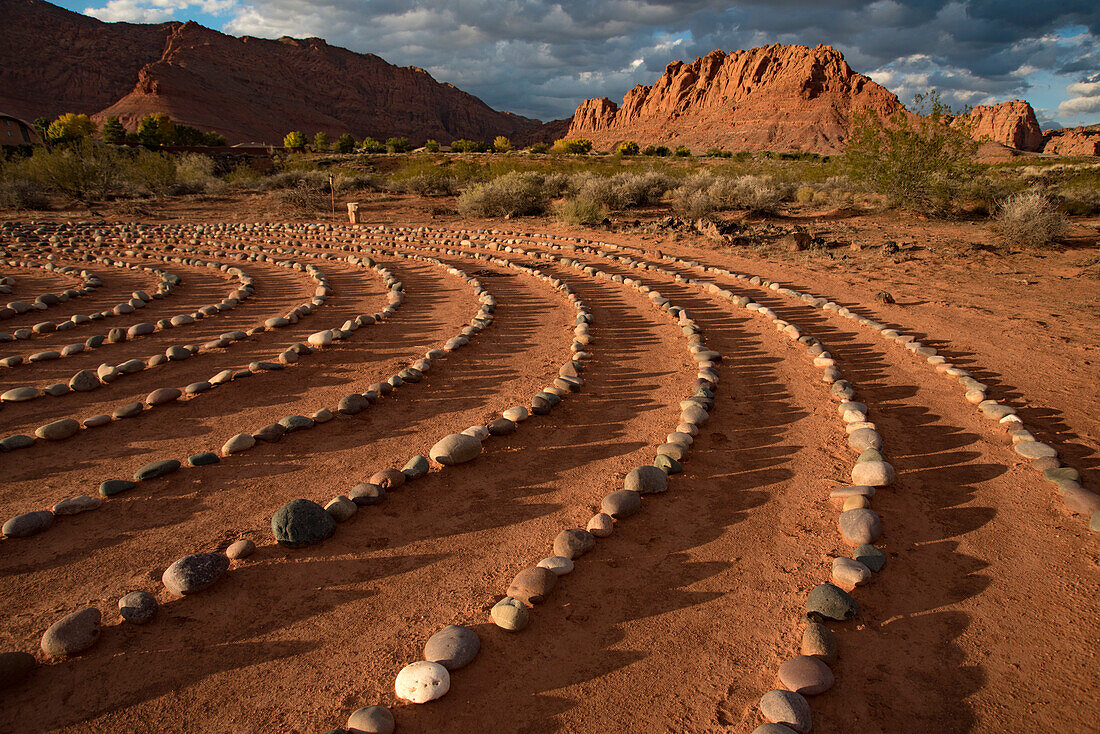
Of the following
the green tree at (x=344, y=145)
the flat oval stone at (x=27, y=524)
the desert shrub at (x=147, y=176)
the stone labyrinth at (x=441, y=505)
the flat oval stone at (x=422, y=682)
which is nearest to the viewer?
the flat oval stone at (x=422, y=682)

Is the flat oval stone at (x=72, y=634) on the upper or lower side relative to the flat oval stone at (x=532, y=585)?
lower

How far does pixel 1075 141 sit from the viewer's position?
2744 inches

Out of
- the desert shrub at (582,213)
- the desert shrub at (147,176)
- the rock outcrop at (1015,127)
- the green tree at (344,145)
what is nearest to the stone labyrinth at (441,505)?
the desert shrub at (582,213)

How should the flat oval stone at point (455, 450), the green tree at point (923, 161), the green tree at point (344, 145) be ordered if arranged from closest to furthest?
the flat oval stone at point (455, 450), the green tree at point (923, 161), the green tree at point (344, 145)

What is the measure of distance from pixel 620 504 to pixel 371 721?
1573 millimetres

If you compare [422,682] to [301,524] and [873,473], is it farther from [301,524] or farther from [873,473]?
[873,473]

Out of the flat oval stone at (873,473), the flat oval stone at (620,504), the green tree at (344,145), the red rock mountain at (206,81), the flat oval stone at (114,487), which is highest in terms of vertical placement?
the red rock mountain at (206,81)

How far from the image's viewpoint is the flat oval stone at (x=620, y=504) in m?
3.05

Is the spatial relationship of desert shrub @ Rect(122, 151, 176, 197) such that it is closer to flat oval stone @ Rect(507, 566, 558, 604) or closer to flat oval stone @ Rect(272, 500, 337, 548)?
flat oval stone @ Rect(272, 500, 337, 548)

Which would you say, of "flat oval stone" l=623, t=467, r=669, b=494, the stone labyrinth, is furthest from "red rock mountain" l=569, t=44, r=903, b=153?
"flat oval stone" l=623, t=467, r=669, b=494

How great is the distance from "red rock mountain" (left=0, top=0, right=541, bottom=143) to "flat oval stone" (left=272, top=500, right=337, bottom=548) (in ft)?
270

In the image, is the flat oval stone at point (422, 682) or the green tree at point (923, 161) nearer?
the flat oval stone at point (422, 682)

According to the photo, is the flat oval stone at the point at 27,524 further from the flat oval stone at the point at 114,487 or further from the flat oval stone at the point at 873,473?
the flat oval stone at the point at 873,473

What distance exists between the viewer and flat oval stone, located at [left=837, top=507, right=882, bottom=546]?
2.81m
